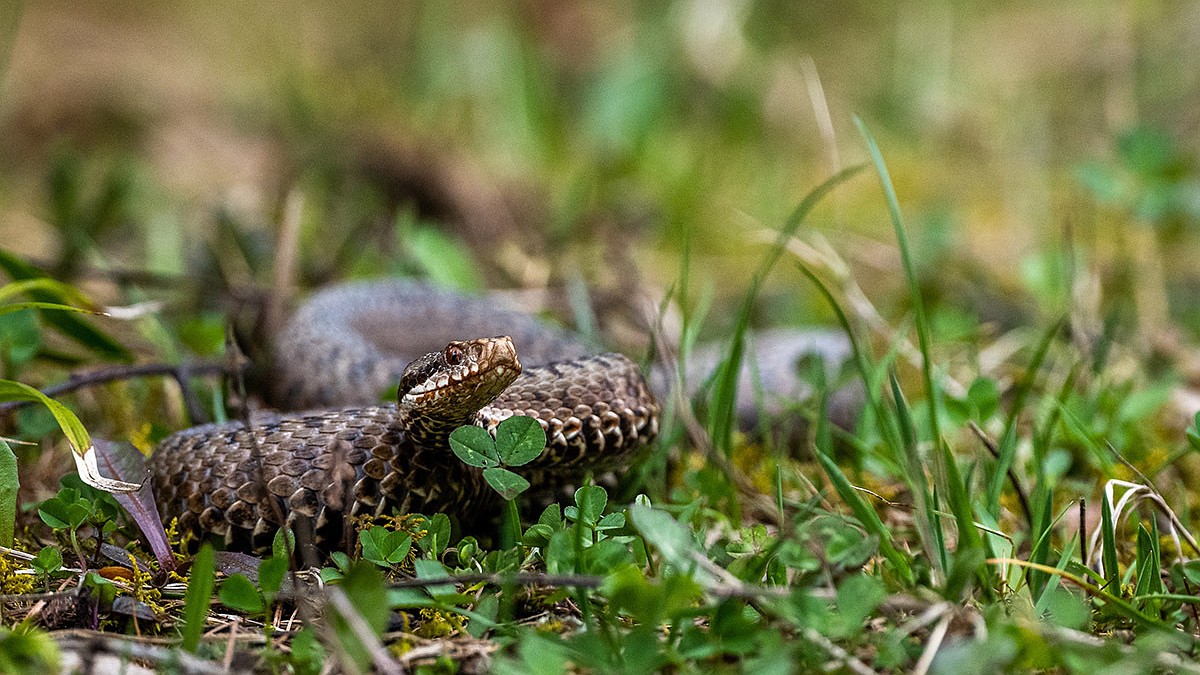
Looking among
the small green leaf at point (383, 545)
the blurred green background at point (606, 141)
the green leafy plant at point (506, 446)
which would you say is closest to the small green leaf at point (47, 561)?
the small green leaf at point (383, 545)

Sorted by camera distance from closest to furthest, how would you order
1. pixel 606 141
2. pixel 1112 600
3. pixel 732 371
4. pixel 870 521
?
1. pixel 1112 600
2. pixel 870 521
3. pixel 732 371
4. pixel 606 141

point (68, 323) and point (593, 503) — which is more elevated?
point (68, 323)

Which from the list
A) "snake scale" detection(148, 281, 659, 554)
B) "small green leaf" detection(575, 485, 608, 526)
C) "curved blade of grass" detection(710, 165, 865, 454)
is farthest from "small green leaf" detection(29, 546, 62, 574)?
"curved blade of grass" detection(710, 165, 865, 454)

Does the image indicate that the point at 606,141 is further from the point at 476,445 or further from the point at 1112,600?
the point at 1112,600

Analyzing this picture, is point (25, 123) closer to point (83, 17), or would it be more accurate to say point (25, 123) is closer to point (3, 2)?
point (3, 2)

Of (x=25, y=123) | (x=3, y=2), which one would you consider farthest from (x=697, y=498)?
(x=3, y=2)

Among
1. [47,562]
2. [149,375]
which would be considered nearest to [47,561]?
[47,562]

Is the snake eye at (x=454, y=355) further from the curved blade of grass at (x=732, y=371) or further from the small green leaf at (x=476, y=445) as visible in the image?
the curved blade of grass at (x=732, y=371)
